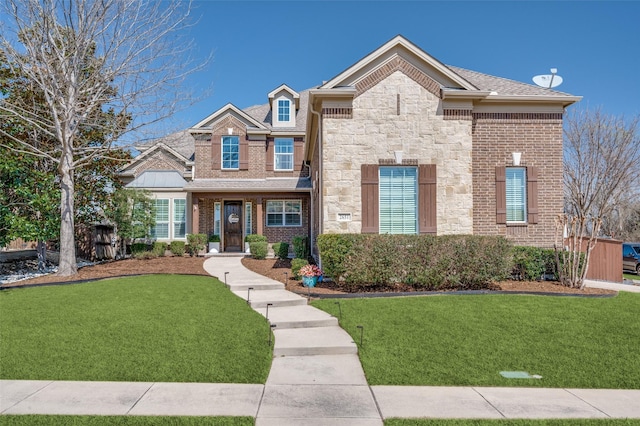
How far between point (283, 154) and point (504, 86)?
10.8 meters

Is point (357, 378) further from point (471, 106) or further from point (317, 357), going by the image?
point (471, 106)

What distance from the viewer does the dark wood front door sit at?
19.6m

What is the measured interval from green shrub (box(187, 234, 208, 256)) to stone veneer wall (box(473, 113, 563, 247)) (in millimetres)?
11936

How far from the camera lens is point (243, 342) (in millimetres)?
5660

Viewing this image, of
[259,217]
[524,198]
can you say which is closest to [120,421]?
[524,198]

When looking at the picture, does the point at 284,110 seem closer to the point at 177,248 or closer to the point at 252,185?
the point at 252,185

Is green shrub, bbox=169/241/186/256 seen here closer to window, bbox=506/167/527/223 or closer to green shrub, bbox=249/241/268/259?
green shrub, bbox=249/241/268/259

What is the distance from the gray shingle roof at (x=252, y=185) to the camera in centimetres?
1830

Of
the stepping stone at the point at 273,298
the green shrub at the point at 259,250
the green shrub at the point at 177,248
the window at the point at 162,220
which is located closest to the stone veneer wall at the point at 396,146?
the stepping stone at the point at 273,298

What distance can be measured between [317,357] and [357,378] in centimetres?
97

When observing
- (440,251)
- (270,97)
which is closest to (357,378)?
(440,251)

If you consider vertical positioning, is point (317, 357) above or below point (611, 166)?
below

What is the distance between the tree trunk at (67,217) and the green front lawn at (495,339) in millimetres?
8847

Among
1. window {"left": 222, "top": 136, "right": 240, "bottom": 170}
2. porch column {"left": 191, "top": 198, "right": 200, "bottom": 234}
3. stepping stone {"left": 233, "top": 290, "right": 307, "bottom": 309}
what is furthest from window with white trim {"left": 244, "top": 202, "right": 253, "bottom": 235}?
stepping stone {"left": 233, "top": 290, "right": 307, "bottom": 309}
